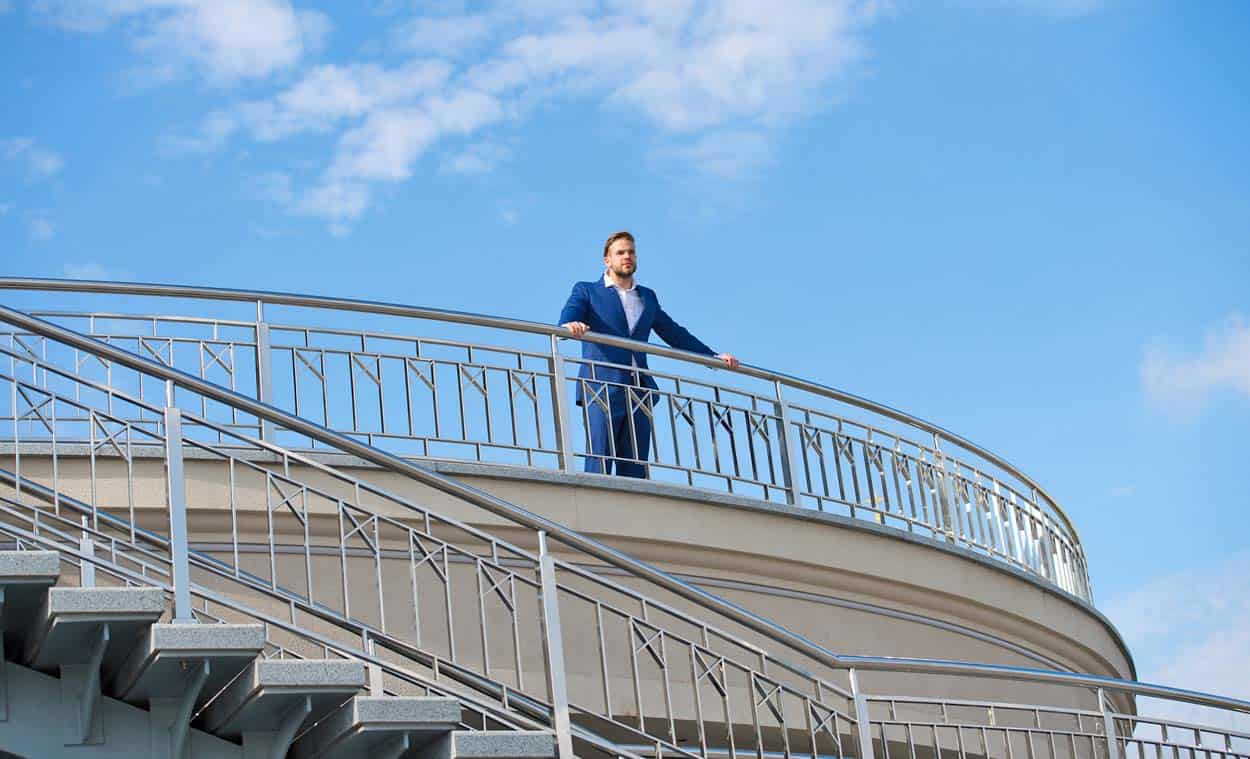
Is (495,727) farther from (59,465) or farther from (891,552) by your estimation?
(891,552)

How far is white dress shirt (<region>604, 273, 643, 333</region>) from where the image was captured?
40.1ft

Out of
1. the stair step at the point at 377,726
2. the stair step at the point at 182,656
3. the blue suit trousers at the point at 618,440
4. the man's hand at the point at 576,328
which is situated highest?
the man's hand at the point at 576,328

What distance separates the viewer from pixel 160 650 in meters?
6.23

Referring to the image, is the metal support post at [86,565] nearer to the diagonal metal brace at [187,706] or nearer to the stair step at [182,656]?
the stair step at [182,656]

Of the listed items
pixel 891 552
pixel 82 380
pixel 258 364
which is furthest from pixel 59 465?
pixel 891 552

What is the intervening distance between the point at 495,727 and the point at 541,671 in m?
0.67

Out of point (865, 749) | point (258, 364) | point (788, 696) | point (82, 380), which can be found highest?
point (258, 364)

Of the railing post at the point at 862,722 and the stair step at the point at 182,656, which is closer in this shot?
the stair step at the point at 182,656

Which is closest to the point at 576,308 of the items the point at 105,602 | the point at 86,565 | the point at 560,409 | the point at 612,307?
the point at 612,307

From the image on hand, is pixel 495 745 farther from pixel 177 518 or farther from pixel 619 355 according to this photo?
pixel 619 355

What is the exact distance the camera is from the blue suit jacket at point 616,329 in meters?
11.9

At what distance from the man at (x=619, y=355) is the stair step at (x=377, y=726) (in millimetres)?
4539

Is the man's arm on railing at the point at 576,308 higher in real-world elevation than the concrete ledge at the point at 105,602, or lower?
higher

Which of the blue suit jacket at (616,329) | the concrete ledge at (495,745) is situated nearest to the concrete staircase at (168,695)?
the concrete ledge at (495,745)
